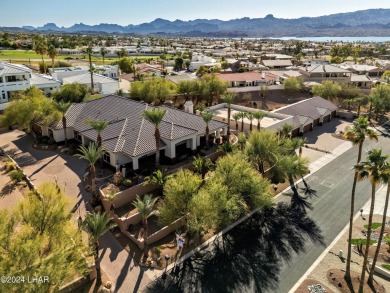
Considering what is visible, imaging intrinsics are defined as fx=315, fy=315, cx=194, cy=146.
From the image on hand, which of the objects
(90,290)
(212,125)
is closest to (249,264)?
(90,290)

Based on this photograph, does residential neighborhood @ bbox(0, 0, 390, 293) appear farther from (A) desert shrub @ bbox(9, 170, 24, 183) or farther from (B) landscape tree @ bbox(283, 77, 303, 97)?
(B) landscape tree @ bbox(283, 77, 303, 97)

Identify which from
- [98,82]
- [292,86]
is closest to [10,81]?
[98,82]

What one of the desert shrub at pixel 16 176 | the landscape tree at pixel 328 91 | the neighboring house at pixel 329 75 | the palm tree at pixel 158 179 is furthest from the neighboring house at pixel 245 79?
the desert shrub at pixel 16 176

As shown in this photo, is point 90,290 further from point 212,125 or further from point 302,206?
point 212,125

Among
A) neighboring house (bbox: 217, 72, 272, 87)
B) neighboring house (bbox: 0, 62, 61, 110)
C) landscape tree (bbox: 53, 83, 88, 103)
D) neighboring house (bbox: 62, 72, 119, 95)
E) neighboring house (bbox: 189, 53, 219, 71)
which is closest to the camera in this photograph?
landscape tree (bbox: 53, 83, 88, 103)

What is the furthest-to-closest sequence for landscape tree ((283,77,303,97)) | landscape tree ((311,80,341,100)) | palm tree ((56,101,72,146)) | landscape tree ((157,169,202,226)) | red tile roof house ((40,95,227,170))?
landscape tree ((283,77,303,97))
landscape tree ((311,80,341,100))
palm tree ((56,101,72,146))
red tile roof house ((40,95,227,170))
landscape tree ((157,169,202,226))

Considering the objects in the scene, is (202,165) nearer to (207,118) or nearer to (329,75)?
(207,118)

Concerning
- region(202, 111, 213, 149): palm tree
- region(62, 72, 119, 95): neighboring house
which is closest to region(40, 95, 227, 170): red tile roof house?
region(202, 111, 213, 149): palm tree
